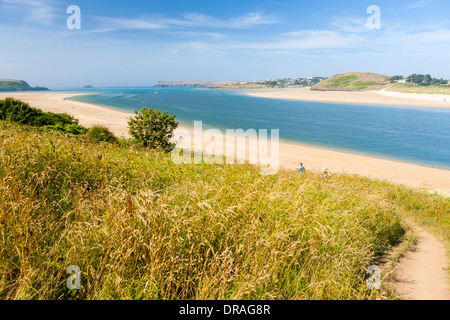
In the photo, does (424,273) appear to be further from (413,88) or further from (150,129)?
(413,88)

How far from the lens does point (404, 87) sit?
168 m

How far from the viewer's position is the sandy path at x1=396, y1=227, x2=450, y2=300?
5.18 m

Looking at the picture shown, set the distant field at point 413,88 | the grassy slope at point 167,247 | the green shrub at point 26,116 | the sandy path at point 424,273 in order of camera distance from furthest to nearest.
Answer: the distant field at point 413,88 < the green shrub at point 26,116 < the sandy path at point 424,273 < the grassy slope at point 167,247

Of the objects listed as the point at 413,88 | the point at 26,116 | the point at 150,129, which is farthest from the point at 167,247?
the point at 413,88

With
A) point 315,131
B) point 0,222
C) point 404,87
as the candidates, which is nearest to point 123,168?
point 0,222

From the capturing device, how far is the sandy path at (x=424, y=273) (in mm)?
5176

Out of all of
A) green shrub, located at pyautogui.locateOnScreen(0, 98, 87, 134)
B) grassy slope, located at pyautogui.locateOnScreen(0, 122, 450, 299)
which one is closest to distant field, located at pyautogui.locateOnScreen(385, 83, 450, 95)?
green shrub, located at pyautogui.locateOnScreen(0, 98, 87, 134)

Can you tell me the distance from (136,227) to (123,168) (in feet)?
11.7

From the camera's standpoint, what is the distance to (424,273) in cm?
604

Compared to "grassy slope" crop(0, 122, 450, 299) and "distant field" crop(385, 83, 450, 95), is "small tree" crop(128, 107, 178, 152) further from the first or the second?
"distant field" crop(385, 83, 450, 95)

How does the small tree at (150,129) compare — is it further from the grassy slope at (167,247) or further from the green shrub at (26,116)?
the grassy slope at (167,247)

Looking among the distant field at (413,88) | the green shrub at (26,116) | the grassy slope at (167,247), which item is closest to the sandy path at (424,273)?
the grassy slope at (167,247)

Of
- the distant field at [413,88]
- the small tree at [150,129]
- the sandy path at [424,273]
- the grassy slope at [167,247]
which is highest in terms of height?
the distant field at [413,88]
